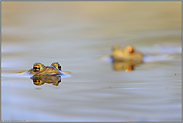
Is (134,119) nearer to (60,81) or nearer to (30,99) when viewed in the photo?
(30,99)

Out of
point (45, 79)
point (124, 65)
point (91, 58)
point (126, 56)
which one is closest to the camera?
point (45, 79)

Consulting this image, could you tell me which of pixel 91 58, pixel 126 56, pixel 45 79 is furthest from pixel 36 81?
pixel 126 56

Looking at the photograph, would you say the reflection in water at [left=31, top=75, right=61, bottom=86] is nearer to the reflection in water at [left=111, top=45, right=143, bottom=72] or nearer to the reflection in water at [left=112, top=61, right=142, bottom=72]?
the reflection in water at [left=112, top=61, right=142, bottom=72]

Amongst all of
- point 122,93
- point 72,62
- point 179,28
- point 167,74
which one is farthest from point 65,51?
point 179,28

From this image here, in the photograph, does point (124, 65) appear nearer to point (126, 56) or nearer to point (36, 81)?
point (126, 56)

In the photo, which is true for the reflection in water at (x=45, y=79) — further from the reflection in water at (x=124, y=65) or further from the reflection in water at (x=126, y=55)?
the reflection in water at (x=126, y=55)

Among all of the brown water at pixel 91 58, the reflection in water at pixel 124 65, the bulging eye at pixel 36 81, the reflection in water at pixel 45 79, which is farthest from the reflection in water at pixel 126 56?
the bulging eye at pixel 36 81
